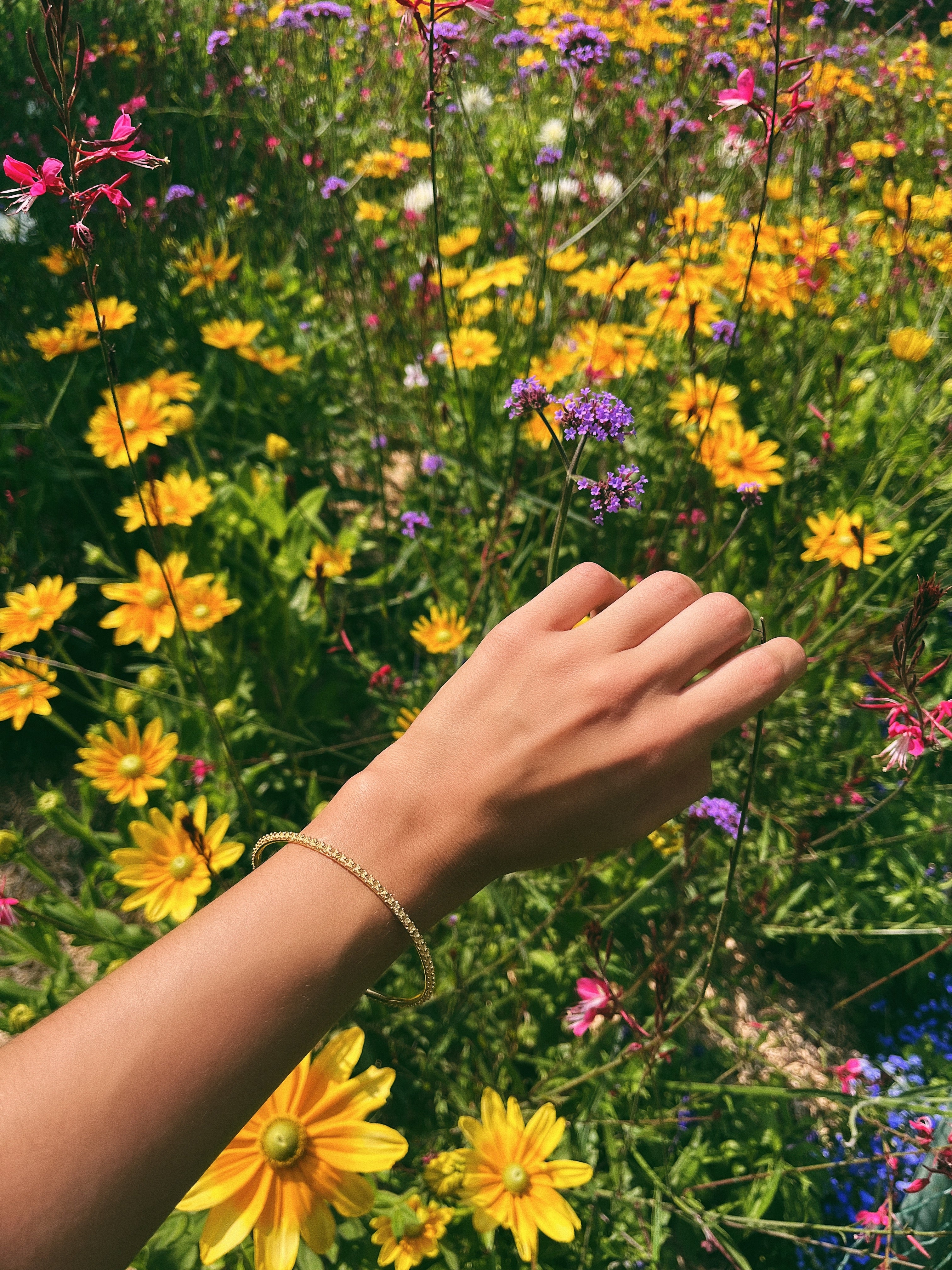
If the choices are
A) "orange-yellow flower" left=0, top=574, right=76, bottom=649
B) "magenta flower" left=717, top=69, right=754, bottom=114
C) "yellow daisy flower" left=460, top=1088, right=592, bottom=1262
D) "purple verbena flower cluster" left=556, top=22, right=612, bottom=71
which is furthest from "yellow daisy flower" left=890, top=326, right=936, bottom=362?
"orange-yellow flower" left=0, top=574, right=76, bottom=649

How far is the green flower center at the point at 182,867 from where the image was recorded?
118cm

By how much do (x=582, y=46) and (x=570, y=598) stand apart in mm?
1816

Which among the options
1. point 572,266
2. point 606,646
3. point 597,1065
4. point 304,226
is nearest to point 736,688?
point 606,646

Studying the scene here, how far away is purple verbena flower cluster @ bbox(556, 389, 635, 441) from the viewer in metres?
0.95

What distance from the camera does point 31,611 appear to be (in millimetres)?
1388

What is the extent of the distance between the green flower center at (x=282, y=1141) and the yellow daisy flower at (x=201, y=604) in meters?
0.88

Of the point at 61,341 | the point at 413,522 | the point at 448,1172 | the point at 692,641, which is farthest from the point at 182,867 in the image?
the point at 61,341

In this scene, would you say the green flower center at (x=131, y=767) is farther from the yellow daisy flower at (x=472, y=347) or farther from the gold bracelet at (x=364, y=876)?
the yellow daisy flower at (x=472, y=347)

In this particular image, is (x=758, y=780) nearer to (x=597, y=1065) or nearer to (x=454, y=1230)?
(x=597, y=1065)

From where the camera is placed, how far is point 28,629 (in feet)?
4.48

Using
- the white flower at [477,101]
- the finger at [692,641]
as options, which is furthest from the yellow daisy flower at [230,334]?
the white flower at [477,101]

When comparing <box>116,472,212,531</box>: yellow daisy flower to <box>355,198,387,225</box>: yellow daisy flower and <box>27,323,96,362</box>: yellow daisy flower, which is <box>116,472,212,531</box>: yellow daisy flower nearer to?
<box>27,323,96,362</box>: yellow daisy flower

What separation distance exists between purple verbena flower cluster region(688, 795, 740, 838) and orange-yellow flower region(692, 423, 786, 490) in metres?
0.77

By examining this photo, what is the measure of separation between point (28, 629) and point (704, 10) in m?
3.94
